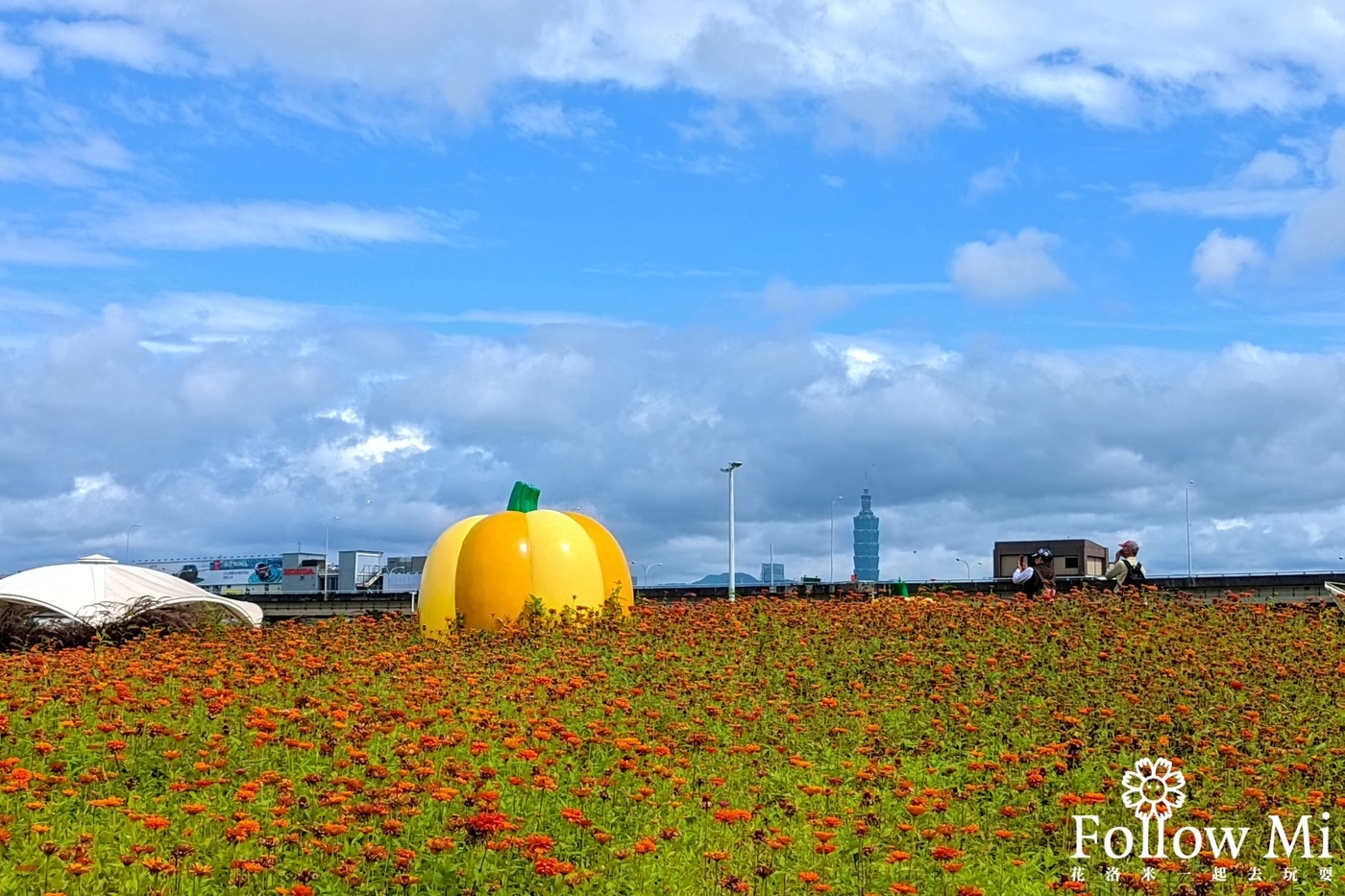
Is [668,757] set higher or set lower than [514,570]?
lower

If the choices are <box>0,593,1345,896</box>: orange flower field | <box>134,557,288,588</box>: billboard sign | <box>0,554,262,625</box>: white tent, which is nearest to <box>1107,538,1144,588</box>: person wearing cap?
<box>0,593,1345,896</box>: orange flower field

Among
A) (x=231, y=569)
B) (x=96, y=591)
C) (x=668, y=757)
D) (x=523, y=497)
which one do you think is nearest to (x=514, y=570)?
(x=523, y=497)

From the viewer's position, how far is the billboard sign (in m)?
90.8

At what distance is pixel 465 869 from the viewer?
716 cm

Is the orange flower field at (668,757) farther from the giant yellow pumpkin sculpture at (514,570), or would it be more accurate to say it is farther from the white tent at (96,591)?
the white tent at (96,591)

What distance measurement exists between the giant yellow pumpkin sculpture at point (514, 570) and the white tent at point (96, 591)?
4.68 meters

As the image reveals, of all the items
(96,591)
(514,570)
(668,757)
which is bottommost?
(668,757)

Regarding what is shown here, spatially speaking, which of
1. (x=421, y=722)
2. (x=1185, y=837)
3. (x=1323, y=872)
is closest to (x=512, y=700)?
(x=421, y=722)

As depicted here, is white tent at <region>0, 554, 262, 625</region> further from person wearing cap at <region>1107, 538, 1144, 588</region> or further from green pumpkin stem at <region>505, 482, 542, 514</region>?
person wearing cap at <region>1107, 538, 1144, 588</region>

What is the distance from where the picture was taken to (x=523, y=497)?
19500 millimetres

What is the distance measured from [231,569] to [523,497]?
81.2 meters

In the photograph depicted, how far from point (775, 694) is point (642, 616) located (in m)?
5.02

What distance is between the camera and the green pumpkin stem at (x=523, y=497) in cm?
1941

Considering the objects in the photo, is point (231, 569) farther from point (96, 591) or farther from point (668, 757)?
point (668, 757)
